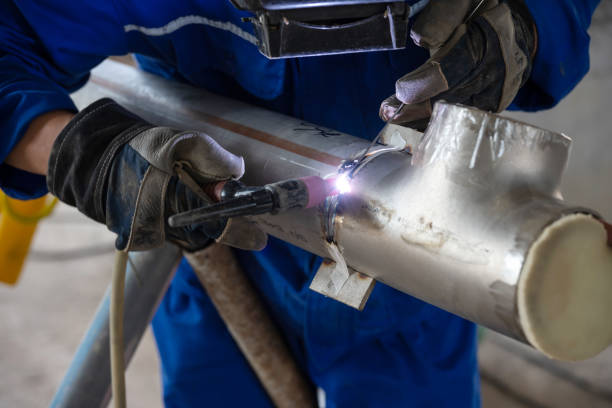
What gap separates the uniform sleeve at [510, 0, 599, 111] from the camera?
2.78 feet

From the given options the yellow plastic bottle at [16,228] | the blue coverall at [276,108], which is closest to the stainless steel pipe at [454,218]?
the blue coverall at [276,108]

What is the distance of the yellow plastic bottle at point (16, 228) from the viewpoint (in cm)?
138

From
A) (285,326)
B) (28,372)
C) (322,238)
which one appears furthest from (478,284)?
(28,372)

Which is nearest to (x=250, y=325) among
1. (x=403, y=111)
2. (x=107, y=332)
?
(x=107, y=332)

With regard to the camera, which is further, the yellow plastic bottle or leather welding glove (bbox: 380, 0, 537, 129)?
the yellow plastic bottle

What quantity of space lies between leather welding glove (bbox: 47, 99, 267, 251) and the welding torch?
59 millimetres

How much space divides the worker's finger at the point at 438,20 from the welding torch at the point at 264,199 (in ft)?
0.76

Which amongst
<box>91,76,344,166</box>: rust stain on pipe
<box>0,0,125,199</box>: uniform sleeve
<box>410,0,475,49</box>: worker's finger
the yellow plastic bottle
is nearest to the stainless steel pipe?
<box>91,76,344,166</box>: rust stain on pipe

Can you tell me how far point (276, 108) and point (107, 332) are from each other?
49 centimetres

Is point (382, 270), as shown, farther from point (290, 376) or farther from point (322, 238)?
point (290, 376)

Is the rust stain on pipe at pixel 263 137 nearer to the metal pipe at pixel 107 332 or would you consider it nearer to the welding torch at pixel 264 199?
the welding torch at pixel 264 199

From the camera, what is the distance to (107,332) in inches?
39.6

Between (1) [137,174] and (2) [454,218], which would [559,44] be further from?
(1) [137,174]

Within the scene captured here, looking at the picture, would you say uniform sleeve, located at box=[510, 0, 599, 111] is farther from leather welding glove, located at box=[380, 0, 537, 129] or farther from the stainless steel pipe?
the stainless steel pipe
